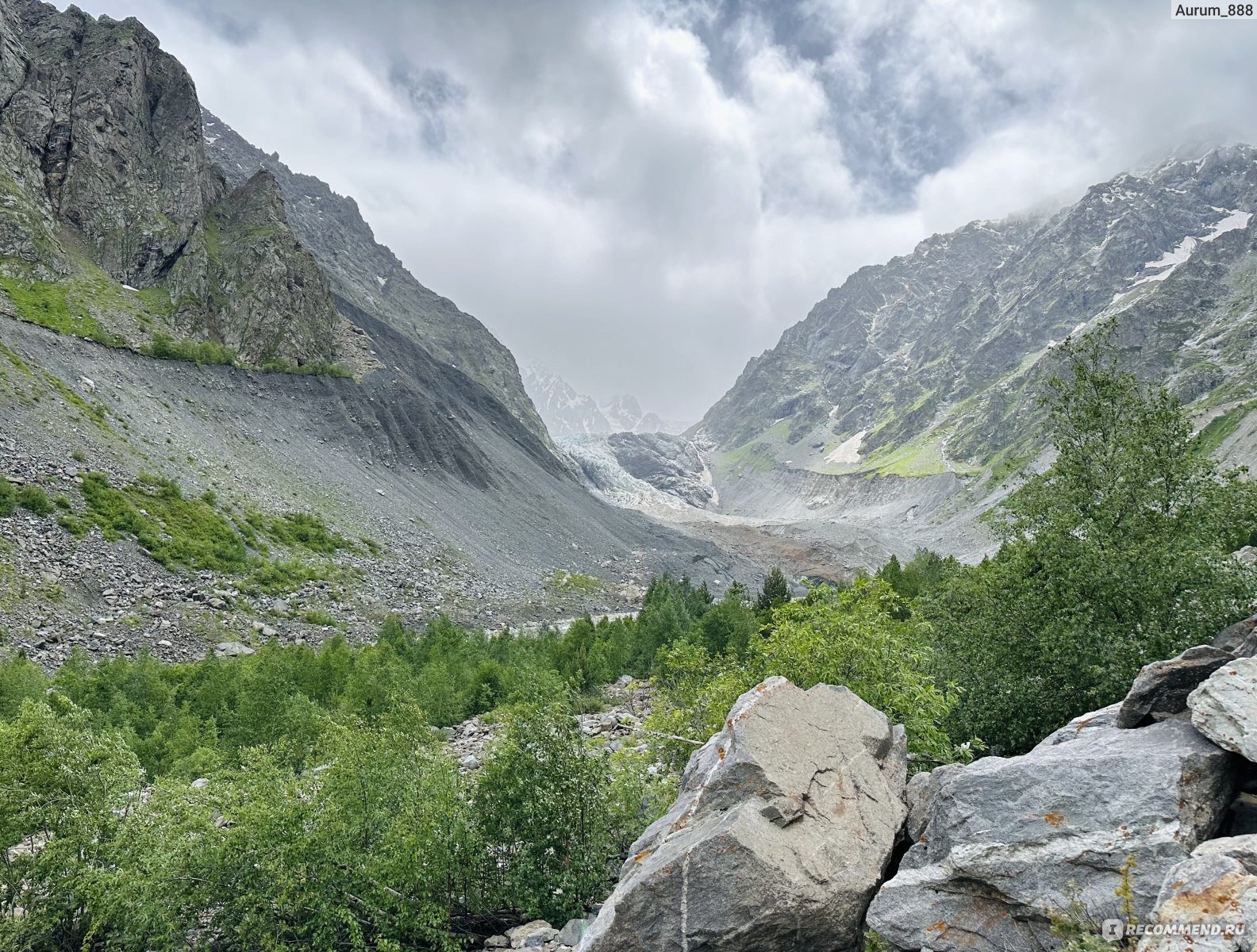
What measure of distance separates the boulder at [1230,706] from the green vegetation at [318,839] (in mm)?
10010

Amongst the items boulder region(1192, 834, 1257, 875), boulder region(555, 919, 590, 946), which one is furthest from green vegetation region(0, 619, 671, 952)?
boulder region(1192, 834, 1257, 875)

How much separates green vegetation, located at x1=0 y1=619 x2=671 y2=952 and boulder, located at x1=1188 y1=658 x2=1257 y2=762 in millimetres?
10010

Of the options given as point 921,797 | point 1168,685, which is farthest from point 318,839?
point 1168,685

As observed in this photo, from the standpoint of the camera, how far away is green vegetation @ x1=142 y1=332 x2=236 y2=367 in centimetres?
8056

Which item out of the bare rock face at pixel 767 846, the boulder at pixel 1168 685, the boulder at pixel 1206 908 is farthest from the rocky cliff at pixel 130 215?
the boulder at pixel 1206 908

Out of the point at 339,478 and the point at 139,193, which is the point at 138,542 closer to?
the point at 339,478

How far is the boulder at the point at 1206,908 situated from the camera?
16.2 feet

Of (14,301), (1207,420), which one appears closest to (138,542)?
Result: (14,301)

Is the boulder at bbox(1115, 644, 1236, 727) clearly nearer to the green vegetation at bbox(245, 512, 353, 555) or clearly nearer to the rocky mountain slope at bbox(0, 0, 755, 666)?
the rocky mountain slope at bbox(0, 0, 755, 666)

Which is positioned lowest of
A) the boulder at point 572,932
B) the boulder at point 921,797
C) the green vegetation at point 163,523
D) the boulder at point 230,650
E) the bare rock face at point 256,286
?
the boulder at point 230,650

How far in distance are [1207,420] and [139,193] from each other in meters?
201

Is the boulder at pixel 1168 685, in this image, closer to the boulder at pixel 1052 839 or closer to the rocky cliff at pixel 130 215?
the boulder at pixel 1052 839

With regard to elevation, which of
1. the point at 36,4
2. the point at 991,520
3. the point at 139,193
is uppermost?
the point at 36,4

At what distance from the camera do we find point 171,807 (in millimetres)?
12148
